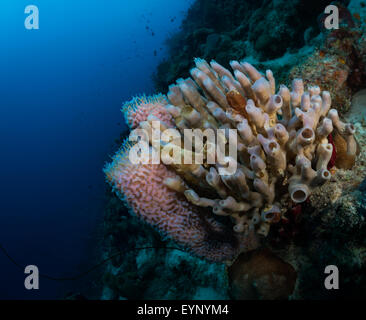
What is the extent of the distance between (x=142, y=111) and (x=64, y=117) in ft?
268

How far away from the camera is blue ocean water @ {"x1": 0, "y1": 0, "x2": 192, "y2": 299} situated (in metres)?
23.7

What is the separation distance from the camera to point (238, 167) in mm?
2084

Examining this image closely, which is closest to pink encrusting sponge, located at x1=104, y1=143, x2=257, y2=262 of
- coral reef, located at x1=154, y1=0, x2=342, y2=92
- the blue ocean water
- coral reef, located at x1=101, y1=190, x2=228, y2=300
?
coral reef, located at x1=101, y1=190, x2=228, y2=300

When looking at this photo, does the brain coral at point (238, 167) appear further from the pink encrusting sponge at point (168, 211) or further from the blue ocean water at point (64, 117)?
the blue ocean water at point (64, 117)

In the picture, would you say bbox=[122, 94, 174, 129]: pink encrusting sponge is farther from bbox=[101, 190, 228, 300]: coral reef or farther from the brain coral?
bbox=[101, 190, 228, 300]: coral reef

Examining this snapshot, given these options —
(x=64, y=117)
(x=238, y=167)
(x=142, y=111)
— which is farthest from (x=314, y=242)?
(x=64, y=117)

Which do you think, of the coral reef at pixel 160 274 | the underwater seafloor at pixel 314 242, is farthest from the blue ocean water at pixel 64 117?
the underwater seafloor at pixel 314 242

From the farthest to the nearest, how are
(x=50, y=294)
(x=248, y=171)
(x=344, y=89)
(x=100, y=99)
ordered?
1. (x=100, y=99)
2. (x=50, y=294)
3. (x=344, y=89)
4. (x=248, y=171)

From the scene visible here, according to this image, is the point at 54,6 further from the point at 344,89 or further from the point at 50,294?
the point at 344,89

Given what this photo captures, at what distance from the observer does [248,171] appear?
6.74 ft

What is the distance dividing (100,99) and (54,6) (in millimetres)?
72464

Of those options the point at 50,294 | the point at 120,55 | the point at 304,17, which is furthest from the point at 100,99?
the point at 304,17

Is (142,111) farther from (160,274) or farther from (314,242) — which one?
(160,274)

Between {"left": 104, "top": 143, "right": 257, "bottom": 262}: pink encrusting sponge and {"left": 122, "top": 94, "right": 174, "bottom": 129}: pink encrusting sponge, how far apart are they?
387mm
